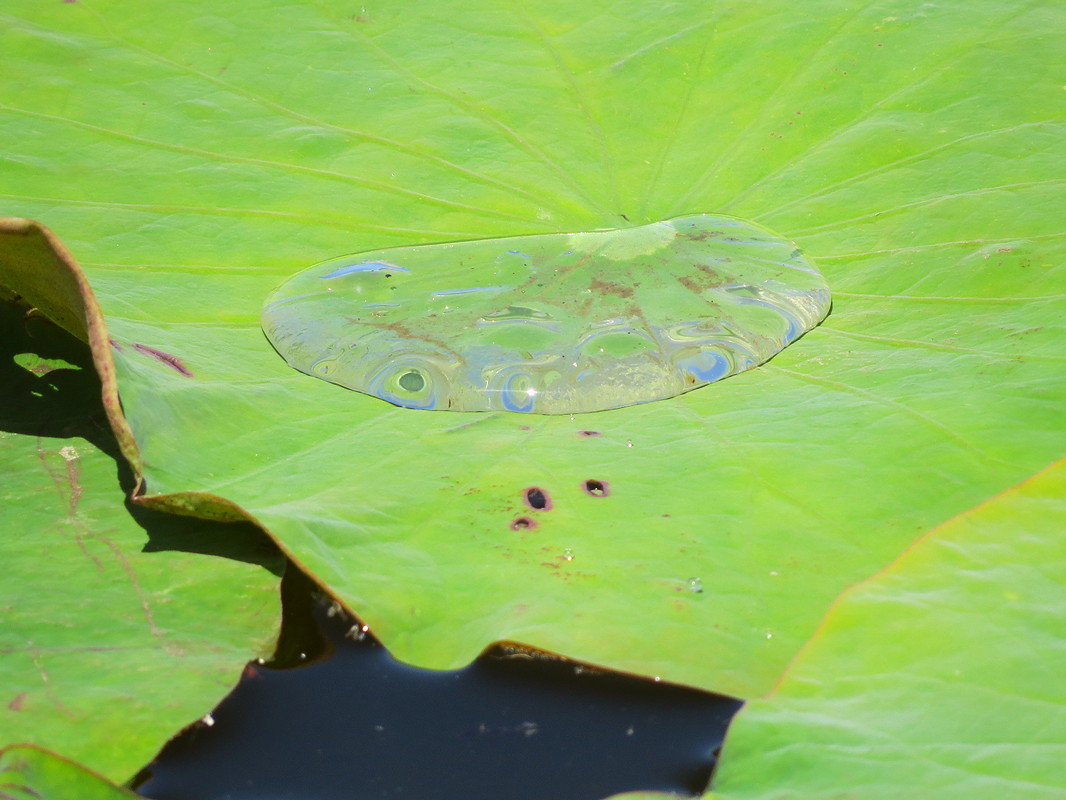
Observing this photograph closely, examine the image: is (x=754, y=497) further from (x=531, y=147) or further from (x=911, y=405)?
(x=531, y=147)

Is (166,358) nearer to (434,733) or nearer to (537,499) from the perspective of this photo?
(537,499)

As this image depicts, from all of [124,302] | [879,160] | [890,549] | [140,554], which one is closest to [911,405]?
[890,549]

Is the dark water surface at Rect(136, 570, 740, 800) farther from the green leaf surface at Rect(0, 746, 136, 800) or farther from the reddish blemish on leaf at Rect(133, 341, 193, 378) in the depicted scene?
the reddish blemish on leaf at Rect(133, 341, 193, 378)

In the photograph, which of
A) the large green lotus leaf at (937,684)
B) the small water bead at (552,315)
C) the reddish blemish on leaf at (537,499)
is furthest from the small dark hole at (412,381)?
the large green lotus leaf at (937,684)

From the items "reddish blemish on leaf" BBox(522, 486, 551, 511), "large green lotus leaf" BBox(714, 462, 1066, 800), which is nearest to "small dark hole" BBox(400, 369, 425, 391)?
"reddish blemish on leaf" BBox(522, 486, 551, 511)

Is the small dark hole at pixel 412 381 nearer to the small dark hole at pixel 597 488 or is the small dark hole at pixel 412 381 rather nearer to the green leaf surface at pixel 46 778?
the small dark hole at pixel 597 488

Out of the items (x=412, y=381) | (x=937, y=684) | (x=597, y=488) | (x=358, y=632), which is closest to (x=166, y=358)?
(x=412, y=381)
